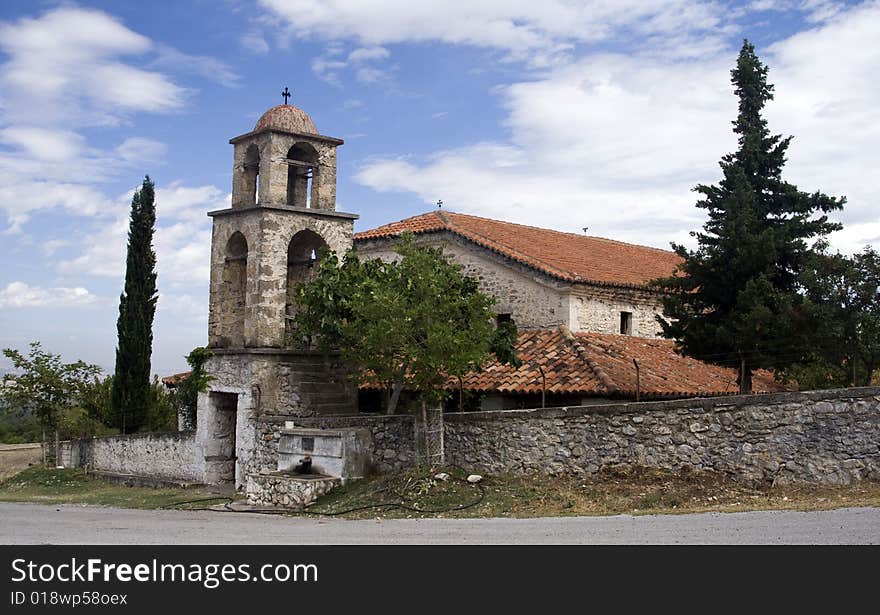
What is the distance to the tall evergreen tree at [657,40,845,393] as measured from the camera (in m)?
17.0

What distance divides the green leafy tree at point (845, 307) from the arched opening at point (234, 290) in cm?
1215

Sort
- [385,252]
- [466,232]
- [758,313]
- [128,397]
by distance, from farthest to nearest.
→ [128,397] < [385,252] < [466,232] < [758,313]

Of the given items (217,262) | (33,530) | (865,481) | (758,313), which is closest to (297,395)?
(217,262)

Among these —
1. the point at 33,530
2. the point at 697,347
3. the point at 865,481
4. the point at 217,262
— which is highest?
A: the point at 217,262

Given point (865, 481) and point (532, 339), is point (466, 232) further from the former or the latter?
point (865, 481)

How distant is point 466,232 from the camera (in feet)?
80.7

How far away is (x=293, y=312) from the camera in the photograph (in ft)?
69.2

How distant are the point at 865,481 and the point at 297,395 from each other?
11.3 metres

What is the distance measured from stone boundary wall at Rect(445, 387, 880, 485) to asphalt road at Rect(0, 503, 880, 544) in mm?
2297

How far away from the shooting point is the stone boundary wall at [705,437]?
43.1 ft

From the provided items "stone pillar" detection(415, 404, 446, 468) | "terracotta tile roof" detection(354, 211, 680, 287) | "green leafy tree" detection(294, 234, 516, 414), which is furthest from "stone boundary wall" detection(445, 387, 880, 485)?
"terracotta tile roof" detection(354, 211, 680, 287)

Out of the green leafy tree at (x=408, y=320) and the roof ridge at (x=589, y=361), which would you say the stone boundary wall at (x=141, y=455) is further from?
the roof ridge at (x=589, y=361)
